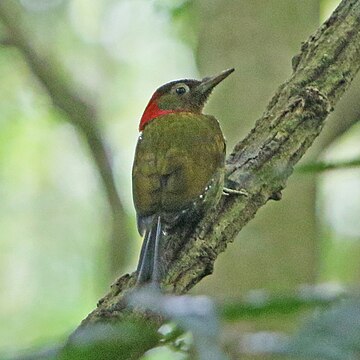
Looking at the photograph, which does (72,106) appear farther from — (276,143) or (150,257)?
(150,257)

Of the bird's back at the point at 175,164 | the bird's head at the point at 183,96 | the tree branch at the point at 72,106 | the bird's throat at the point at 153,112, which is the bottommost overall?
the bird's back at the point at 175,164

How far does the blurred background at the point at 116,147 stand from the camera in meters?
5.11

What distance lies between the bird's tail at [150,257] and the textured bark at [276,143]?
0.04 meters

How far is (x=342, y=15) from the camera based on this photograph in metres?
3.16

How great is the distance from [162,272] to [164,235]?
0.28 m

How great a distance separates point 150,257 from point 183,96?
150 centimetres

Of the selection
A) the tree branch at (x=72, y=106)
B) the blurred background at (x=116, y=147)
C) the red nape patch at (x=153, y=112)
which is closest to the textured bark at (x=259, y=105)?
the blurred background at (x=116, y=147)

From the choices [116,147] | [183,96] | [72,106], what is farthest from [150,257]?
[116,147]

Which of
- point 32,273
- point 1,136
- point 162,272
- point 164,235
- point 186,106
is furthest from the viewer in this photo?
point 32,273

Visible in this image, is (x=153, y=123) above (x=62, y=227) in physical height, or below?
below

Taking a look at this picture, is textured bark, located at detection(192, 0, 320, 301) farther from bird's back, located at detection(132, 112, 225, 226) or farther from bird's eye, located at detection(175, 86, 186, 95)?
bird's back, located at detection(132, 112, 225, 226)

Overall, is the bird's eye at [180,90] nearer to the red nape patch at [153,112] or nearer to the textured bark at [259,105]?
the red nape patch at [153,112]

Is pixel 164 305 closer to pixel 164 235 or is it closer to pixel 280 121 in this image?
pixel 164 235

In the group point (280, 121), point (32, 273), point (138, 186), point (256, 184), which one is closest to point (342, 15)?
point (280, 121)
